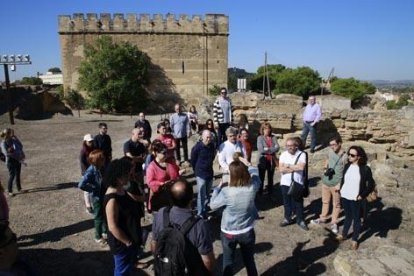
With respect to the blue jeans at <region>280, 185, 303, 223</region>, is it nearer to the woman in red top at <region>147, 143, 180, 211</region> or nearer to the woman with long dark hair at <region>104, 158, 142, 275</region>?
the woman in red top at <region>147, 143, 180, 211</region>

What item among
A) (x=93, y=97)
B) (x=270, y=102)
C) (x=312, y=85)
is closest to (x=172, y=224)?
(x=270, y=102)

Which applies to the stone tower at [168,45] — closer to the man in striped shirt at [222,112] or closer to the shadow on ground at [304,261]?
the man in striped shirt at [222,112]

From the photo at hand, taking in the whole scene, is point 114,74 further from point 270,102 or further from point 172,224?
point 172,224

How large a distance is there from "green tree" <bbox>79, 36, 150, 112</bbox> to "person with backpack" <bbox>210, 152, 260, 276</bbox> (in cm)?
2388

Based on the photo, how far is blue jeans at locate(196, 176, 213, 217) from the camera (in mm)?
5816

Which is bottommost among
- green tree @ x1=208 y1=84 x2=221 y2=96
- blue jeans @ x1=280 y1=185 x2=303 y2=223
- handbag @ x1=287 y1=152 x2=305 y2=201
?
blue jeans @ x1=280 y1=185 x2=303 y2=223

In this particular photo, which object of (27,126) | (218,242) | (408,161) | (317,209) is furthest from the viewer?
(27,126)

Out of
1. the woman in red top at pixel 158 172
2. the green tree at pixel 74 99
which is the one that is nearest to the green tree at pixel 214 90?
the green tree at pixel 74 99

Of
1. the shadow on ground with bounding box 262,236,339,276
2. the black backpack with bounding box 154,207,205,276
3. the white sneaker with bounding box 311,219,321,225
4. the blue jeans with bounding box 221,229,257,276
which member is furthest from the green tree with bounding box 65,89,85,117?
the black backpack with bounding box 154,207,205,276

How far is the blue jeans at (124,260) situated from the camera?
3.76 meters

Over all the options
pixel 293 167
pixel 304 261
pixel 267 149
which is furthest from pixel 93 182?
pixel 267 149

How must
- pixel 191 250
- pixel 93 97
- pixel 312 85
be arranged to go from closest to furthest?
1. pixel 191 250
2. pixel 93 97
3. pixel 312 85

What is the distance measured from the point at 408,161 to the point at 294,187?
677 centimetres

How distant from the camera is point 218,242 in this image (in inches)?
215
